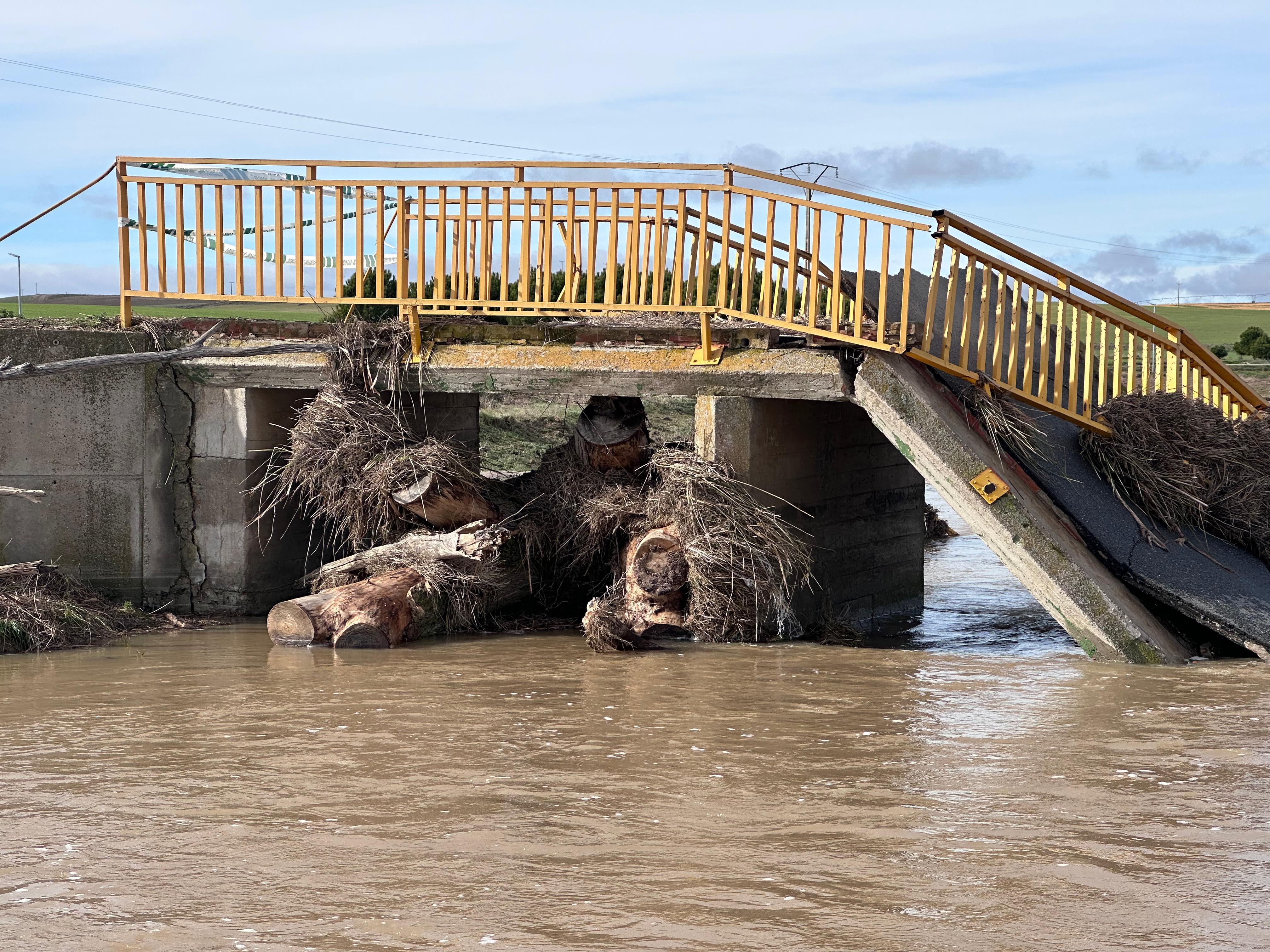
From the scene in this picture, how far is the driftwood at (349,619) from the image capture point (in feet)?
30.2

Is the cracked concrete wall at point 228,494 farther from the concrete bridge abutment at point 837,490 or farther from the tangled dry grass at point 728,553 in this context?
the concrete bridge abutment at point 837,490

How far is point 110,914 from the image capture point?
4176 mm

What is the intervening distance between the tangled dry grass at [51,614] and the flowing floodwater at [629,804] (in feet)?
1.60

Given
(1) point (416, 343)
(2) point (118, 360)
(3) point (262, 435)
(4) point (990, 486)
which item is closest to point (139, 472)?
(3) point (262, 435)

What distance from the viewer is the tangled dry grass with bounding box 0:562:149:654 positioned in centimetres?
916

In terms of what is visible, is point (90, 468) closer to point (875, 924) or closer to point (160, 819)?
point (160, 819)

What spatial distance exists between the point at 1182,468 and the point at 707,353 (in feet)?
12.1

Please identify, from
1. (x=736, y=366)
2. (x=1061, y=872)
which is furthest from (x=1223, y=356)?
(x=1061, y=872)

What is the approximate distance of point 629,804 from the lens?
5.36 meters

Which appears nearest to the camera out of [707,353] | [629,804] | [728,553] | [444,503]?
[629,804]

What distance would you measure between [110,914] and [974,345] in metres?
8.73

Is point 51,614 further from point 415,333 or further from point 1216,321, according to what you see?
point 1216,321

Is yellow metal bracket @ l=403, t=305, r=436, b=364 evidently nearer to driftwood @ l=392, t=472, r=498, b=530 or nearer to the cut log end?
driftwood @ l=392, t=472, r=498, b=530

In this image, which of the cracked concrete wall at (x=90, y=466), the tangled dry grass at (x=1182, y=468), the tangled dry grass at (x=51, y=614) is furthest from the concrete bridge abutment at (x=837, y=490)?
the tangled dry grass at (x=51, y=614)
